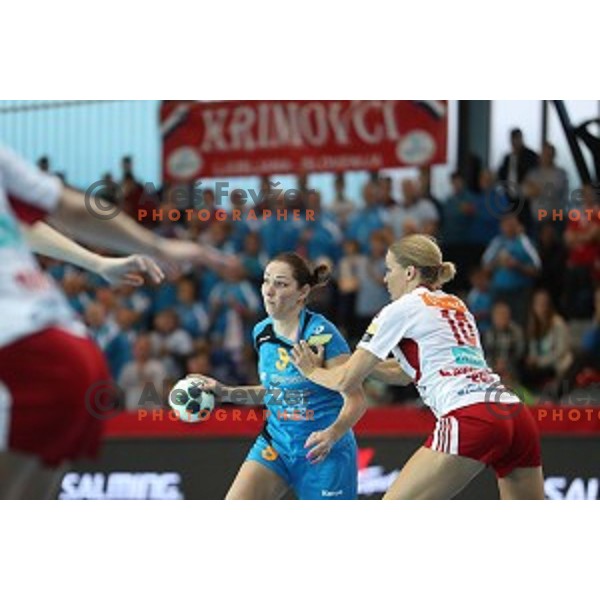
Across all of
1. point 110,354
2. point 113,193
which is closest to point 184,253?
point 113,193

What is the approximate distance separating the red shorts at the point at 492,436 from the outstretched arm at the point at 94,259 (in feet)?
7.81

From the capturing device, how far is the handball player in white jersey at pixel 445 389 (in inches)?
295

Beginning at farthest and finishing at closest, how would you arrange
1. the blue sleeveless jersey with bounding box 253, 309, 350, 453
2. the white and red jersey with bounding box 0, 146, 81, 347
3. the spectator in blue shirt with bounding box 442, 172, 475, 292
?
the spectator in blue shirt with bounding box 442, 172, 475, 292 → the blue sleeveless jersey with bounding box 253, 309, 350, 453 → the white and red jersey with bounding box 0, 146, 81, 347

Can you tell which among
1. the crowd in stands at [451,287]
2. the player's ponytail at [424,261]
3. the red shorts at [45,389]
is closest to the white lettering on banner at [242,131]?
the crowd in stands at [451,287]

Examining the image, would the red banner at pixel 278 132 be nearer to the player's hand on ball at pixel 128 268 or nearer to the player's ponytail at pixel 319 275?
the player's ponytail at pixel 319 275

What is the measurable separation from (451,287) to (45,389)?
6034 millimetres

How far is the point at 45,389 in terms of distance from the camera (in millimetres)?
4801

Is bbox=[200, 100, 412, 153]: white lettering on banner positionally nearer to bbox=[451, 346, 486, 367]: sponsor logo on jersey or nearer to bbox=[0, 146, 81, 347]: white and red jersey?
bbox=[451, 346, 486, 367]: sponsor logo on jersey

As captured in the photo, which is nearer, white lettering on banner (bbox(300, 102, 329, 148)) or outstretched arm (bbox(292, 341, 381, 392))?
outstretched arm (bbox(292, 341, 381, 392))

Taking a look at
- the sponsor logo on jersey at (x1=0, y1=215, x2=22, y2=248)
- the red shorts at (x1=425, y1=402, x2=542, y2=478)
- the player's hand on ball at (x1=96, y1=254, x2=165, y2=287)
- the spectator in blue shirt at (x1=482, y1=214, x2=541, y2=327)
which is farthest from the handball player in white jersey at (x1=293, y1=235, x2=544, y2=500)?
the spectator in blue shirt at (x1=482, y1=214, x2=541, y2=327)

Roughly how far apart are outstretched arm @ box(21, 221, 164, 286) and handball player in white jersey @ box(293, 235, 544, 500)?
2206 mm

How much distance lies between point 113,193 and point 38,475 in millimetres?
5256

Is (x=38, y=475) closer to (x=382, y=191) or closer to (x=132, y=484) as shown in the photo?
(x=132, y=484)

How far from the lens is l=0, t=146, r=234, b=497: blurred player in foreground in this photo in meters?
4.81
